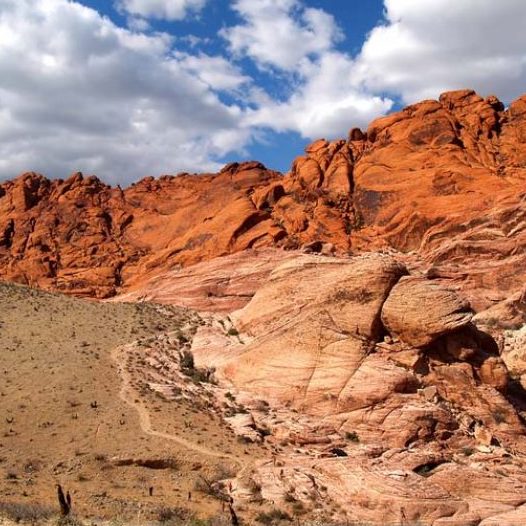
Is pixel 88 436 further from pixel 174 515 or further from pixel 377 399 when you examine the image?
pixel 377 399

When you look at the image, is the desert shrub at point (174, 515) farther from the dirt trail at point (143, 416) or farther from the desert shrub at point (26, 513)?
the dirt trail at point (143, 416)

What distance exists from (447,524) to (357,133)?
56998mm

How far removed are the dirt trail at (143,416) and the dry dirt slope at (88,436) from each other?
6.8 inches

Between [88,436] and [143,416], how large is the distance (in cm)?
225

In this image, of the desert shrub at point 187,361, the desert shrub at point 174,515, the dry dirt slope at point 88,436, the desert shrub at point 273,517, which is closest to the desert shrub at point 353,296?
the dry dirt slope at point 88,436

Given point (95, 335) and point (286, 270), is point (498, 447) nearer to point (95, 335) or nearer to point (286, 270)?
point (286, 270)

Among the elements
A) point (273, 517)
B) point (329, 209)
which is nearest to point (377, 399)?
point (273, 517)

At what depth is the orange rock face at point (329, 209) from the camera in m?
47.2

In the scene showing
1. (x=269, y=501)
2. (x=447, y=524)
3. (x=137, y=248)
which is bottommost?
(x=447, y=524)

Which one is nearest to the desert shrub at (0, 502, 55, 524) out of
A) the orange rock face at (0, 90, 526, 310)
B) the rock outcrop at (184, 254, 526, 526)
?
the rock outcrop at (184, 254, 526, 526)

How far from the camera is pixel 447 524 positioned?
18.5m

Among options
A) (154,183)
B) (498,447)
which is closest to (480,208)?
(498,447)

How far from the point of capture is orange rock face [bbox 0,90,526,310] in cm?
4722

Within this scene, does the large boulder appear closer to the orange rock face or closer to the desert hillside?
the desert hillside
